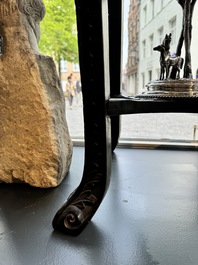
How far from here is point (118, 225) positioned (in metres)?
0.63

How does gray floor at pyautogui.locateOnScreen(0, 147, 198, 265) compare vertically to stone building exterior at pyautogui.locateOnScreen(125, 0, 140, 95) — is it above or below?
below

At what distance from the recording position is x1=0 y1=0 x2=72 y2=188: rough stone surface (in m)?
0.76

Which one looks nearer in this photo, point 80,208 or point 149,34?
point 80,208

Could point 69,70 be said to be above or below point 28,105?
above

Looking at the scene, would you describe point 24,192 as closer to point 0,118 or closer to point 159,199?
point 0,118

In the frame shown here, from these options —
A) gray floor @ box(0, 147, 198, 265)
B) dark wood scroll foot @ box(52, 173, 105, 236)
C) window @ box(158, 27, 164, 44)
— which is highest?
window @ box(158, 27, 164, 44)

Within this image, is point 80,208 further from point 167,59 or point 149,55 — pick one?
point 149,55

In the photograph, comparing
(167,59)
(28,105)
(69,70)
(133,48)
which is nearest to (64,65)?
(69,70)

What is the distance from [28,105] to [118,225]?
0.46 meters

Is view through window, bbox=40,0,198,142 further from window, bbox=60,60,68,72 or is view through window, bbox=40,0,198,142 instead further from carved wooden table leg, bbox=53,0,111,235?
carved wooden table leg, bbox=53,0,111,235

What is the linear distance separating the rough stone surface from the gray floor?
8 centimetres

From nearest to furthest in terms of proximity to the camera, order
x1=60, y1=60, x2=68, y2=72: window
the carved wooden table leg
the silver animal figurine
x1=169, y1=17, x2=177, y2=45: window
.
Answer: the carved wooden table leg, the silver animal figurine, x1=169, y1=17, x2=177, y2=45: window, x1=60, y1=60, x2=68, y2=72: window

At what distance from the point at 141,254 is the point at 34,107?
1.75 feet

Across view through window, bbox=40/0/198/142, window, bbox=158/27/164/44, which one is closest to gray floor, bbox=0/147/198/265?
view through window, bbox=40/0/198/142
